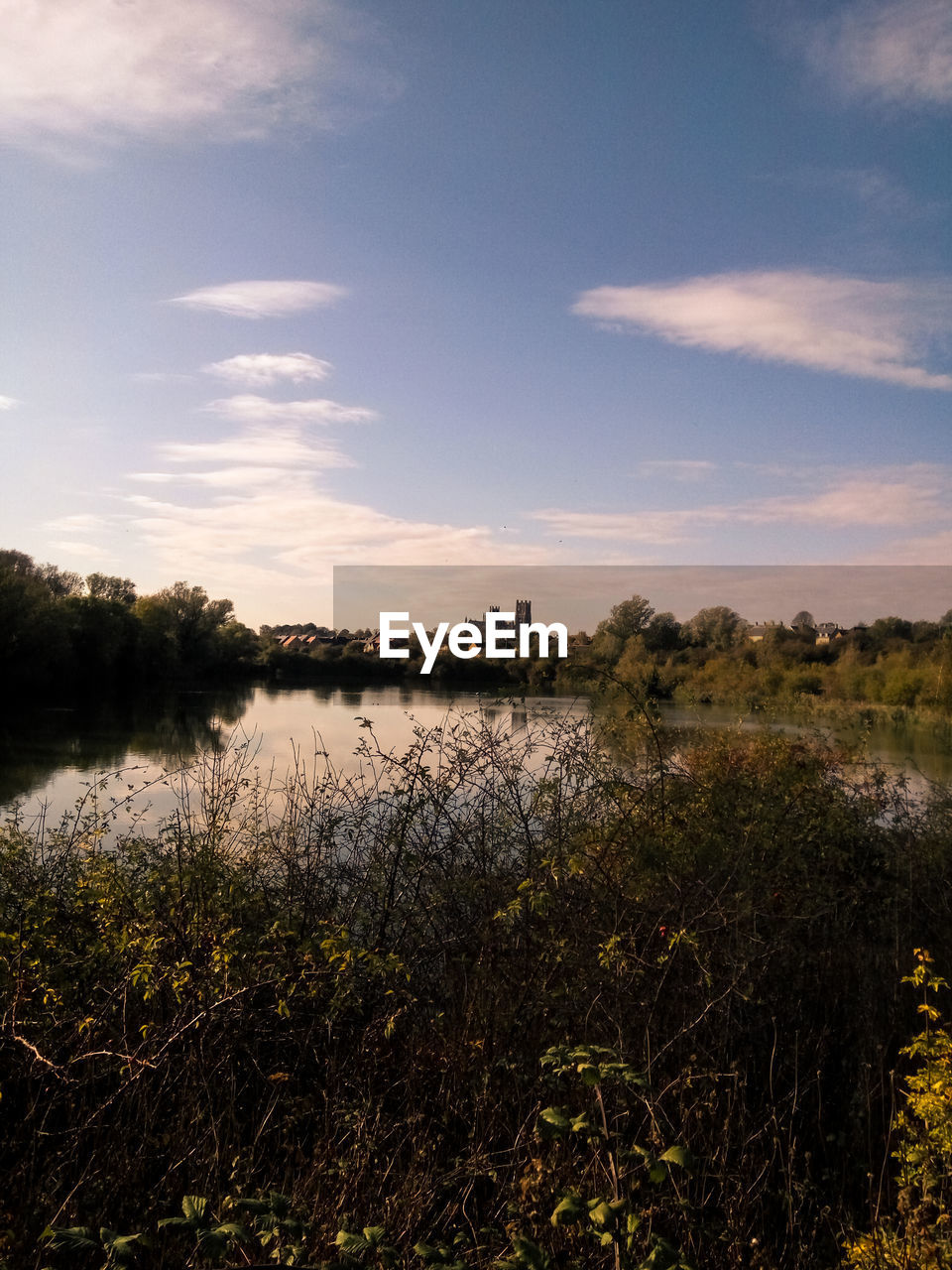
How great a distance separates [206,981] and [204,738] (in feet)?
79.0

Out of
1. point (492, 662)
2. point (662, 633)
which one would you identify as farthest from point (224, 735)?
point (662, 633)

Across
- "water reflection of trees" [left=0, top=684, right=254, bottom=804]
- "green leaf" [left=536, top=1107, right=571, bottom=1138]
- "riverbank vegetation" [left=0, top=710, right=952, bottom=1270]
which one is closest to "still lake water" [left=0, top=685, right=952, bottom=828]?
"water reflection of trees" [left=0, top=684, right=254, bottom=804]

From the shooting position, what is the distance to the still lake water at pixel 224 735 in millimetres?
7953

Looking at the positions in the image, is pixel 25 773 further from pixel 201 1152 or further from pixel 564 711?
pixel 201 1152

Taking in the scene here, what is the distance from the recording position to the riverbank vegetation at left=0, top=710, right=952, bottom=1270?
107 inches

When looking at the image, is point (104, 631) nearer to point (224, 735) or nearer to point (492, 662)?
point (224, 735)

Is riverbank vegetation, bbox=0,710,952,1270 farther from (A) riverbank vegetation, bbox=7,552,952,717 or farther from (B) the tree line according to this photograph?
(B) the tree line

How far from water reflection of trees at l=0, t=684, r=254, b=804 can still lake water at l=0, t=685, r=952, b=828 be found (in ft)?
0.11

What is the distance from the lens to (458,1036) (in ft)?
13.7

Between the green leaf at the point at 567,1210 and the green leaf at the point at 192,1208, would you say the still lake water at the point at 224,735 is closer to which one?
the green leaf at the point at 192,1208

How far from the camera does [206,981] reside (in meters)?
3.59

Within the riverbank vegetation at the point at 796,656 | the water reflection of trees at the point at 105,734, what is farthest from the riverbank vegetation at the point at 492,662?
the water reflection of trees at the point at 105,734

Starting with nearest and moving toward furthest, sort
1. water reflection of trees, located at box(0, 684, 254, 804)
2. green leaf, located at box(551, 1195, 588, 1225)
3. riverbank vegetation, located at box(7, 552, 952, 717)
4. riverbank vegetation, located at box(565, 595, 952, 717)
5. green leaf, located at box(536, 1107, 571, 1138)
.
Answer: green leaf, located at box(551, 1195, 588, 1225)
green leaf, located at box(536, 1107, 571, 1138)
riverbank vegetation, located at box(7, 552, 952, 717)
riverbank vegetation, located at box(565, 595, 952, 717)
water reflection of trees, located at box(0, 684, 254, 804)

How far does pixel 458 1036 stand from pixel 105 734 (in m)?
25.7
